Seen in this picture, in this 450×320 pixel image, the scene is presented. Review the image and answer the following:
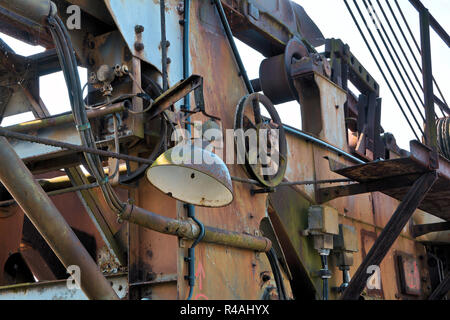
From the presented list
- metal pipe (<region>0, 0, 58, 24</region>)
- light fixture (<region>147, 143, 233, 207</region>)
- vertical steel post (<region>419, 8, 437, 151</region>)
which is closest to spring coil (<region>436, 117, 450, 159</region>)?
vertical steel post (<region>419, 8, 437, 151</region>)

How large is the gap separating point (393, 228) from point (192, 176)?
292 cm

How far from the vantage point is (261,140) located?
6020mm

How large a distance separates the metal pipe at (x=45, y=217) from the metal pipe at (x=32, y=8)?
0.86 metres

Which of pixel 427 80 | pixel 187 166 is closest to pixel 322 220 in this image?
pixel 427 80

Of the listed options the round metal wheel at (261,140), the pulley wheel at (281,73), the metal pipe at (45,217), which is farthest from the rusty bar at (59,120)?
the pulley wheel at (281,73)

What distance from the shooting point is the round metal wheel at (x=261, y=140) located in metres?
5.91

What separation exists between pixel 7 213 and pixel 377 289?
4.28m

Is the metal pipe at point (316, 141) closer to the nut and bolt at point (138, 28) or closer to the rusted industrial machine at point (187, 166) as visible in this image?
the rusted industrial machine at point (187, 166)

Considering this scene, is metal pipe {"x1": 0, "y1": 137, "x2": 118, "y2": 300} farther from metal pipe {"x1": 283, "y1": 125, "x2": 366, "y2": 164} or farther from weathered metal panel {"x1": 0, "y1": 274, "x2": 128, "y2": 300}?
metal pipe {"x1": 283, "y1": 125, "x2": 366, "y2": 164}

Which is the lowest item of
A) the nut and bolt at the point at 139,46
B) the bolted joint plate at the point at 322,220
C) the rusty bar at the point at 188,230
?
the rusty bar at the point at 188,230

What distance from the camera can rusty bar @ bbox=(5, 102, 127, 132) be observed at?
497cm

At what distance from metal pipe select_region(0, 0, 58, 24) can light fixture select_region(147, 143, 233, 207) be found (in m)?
1.15

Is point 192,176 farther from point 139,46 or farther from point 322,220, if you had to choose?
point 322,220
